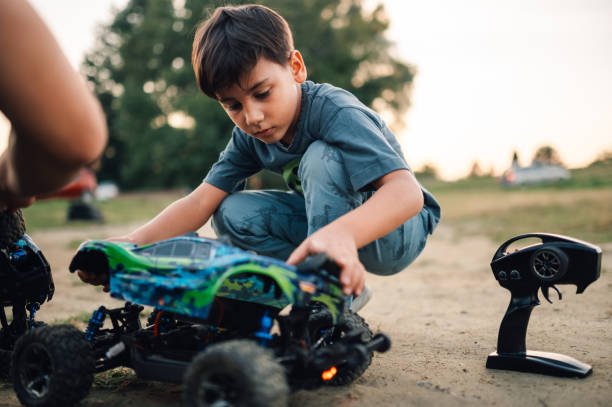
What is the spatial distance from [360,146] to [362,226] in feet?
1.28

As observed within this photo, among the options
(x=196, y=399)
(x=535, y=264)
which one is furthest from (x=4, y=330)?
(x=535, y=264)

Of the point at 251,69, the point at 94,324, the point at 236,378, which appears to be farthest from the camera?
the point at 251,69

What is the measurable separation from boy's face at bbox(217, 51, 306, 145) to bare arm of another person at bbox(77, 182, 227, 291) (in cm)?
49

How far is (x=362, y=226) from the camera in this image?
1.81 m

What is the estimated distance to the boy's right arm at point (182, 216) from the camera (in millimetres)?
2373

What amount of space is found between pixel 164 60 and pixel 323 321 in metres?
27.2

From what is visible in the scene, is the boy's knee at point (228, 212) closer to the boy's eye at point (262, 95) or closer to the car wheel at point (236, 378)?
the boy's eye at point (262, 95)

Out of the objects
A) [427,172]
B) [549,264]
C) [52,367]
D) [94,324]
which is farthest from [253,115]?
[427,172]

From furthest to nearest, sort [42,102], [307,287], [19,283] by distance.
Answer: [19,283]
[307,287]
[42,102]

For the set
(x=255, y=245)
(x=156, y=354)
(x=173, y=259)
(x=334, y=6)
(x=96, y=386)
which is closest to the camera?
(x=173, y=259)

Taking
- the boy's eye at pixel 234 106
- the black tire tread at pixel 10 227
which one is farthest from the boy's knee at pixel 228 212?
the black tire tread at pixel 10 227

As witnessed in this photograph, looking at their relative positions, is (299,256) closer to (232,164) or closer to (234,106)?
(234,106)

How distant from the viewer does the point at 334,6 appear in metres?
26.0

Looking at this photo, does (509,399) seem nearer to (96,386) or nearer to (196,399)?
(196,399)
